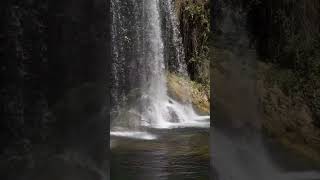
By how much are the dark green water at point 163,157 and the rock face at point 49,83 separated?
8.33 ft

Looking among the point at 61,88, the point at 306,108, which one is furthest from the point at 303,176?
the point at 61,88

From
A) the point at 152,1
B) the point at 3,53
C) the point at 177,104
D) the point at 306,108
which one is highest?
the point at 152,1

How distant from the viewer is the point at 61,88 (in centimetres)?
470

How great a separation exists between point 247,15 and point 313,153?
1.36 m

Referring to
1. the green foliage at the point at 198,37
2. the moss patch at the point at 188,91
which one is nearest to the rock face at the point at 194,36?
the green foliage at the point at 198,37

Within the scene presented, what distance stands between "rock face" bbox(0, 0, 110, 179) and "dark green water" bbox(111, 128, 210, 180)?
2.54 meters

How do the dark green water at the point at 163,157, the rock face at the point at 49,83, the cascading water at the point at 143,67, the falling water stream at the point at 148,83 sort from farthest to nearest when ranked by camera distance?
the cascading water at the point at 143,67
the falling water stream at the point at 148,83
the dark green water at the point at 163,157
the rock face at the point at 49,83

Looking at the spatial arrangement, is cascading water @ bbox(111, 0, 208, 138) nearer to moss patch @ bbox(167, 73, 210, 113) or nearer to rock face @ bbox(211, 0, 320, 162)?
moss patch @ bbox(167, 73, 210, 113)

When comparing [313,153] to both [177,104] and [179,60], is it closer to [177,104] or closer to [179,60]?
[177,104]

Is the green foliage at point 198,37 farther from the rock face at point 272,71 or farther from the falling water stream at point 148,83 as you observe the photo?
the rock face at point 272,71

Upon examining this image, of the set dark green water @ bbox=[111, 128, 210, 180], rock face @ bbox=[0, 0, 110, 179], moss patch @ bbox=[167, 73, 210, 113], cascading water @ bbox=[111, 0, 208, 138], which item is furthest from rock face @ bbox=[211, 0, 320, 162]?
moss patch @ bbox=[167, 73, 210, 113]

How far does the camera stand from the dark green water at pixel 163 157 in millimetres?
7285

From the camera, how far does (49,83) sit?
15.4 ft

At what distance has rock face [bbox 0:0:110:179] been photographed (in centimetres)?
464
